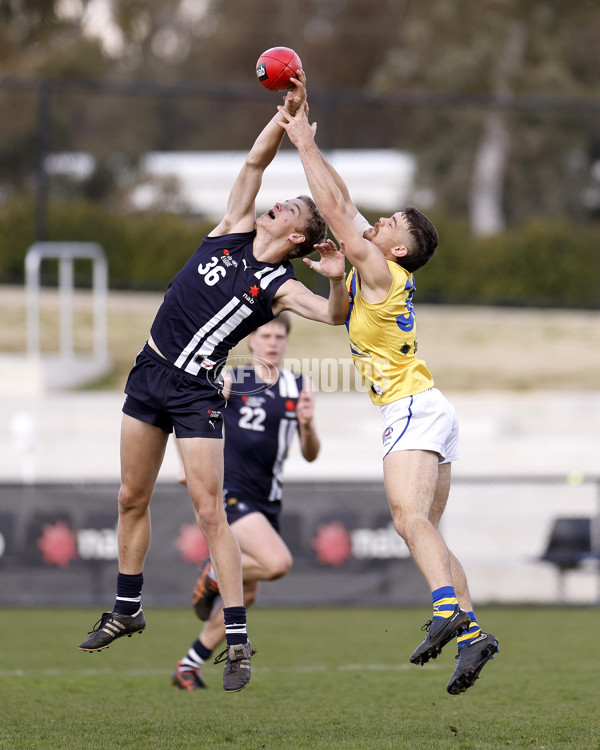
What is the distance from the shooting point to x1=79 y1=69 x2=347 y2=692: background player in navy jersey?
5.60 metres

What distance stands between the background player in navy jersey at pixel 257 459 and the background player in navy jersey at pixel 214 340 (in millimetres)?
1447

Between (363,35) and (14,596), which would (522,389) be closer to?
(14,596)

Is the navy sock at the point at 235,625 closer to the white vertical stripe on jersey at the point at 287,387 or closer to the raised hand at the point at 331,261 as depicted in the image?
the raised hand at the point at 331,261

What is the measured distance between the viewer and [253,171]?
562cm

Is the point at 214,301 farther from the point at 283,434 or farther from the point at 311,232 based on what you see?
the point at 283,434

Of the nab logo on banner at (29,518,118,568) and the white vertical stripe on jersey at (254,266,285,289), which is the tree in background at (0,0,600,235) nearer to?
the nab logo on banner at (29,518,118,568)

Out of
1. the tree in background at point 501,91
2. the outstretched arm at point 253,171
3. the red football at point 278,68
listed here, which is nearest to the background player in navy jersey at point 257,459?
the outstretched arm at point 253,171

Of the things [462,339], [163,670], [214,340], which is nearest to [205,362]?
[214,340]

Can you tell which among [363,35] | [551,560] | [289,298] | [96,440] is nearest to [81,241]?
[96,440]

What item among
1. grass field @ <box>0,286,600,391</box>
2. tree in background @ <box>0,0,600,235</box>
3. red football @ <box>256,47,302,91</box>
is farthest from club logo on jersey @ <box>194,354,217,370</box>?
tree in background @ <box>0,0,600,235</box>

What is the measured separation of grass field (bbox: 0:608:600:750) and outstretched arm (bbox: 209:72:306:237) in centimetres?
255

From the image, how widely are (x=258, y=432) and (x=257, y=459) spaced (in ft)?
0.68

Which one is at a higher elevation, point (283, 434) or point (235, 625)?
point (283, 434)

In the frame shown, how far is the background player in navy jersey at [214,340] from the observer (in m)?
5.60
